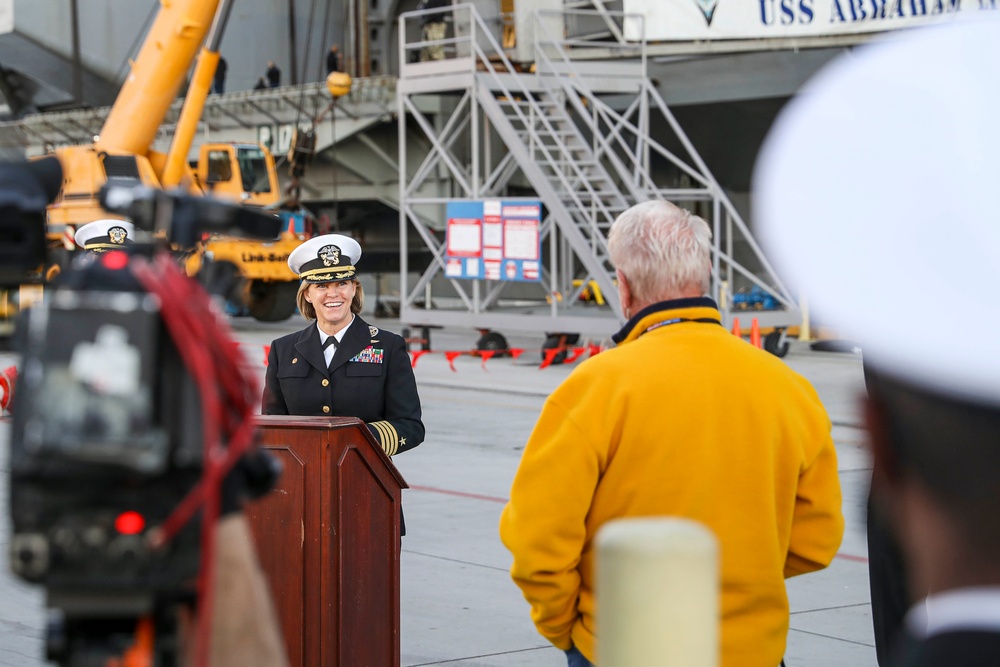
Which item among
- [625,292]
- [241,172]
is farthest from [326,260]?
[241,172]

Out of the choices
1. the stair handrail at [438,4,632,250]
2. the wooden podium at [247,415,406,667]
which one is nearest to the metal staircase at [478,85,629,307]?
the stair handrail at [438,4,632,250]

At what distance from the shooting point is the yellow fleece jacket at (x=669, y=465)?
298 centimetres

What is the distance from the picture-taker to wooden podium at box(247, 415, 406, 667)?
4.49 meters

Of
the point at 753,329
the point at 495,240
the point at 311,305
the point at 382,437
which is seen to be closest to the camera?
the point at 382,437

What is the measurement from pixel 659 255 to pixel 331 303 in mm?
2375

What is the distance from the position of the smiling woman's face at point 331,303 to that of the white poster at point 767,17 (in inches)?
513

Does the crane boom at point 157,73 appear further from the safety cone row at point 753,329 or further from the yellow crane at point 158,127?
the safety cone row at point 753,329

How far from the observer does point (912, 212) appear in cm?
147

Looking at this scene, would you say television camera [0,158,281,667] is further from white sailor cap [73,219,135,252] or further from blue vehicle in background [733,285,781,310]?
blue vehicle in background [733,285,781,310]

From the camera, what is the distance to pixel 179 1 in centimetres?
1948

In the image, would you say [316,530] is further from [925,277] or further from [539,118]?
[539,118]

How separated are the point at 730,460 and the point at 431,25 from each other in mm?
18220

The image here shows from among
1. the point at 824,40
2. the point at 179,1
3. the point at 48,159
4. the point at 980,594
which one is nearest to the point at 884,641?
the point at 980,594

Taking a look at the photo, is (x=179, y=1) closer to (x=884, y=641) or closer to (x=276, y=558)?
(x=276, y=558)
